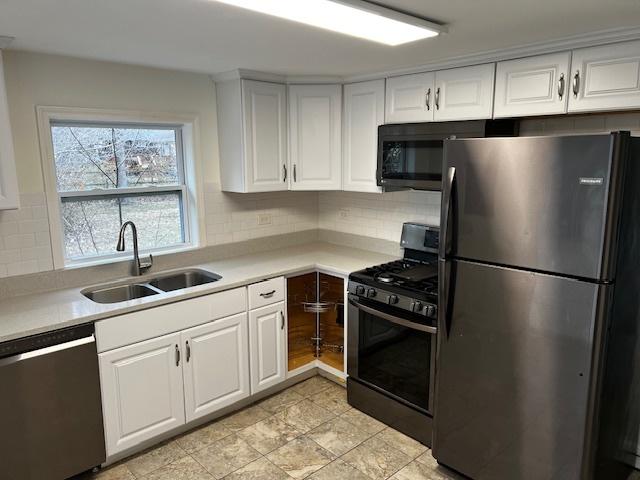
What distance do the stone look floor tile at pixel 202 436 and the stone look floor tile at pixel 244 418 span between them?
0.14 feet

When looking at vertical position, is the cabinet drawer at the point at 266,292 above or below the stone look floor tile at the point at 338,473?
above

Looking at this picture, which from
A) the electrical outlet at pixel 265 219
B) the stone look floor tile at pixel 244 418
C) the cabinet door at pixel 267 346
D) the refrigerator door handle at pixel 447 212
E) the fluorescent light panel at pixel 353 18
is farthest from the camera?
the electrical outlet at pixel 265 219

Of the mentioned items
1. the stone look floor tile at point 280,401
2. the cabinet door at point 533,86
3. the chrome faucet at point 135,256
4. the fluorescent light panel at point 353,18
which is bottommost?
the stone look floor tile at point 280,401

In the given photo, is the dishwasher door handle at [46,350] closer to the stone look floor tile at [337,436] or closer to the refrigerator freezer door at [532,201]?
the stone look floor tile at [337,436]

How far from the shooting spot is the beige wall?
8.28 ft

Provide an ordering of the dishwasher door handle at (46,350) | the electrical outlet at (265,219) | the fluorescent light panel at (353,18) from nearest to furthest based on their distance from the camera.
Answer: the fluorescent light panel at (353,18) < the dishwasher door handle at (46,350) < the electrical outlet at (265,219)

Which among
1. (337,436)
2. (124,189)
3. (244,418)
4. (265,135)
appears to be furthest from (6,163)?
(337,436)

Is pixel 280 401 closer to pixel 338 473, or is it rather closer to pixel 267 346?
pixel 267 346

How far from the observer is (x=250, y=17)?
1.88 metres

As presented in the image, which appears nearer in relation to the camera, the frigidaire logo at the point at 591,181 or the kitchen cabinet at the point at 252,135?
the frigidaire logo at the point at 591,181

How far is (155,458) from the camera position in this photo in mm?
2598

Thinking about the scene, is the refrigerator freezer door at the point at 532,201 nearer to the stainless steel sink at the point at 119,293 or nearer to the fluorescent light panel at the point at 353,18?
the fluorescent light panel at the point at 353,18

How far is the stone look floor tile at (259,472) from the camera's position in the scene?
244 cm

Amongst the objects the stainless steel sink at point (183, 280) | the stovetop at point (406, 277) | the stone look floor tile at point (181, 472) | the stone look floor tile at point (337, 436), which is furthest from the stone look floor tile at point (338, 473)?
the stainless steel sink at point (183, 280)
